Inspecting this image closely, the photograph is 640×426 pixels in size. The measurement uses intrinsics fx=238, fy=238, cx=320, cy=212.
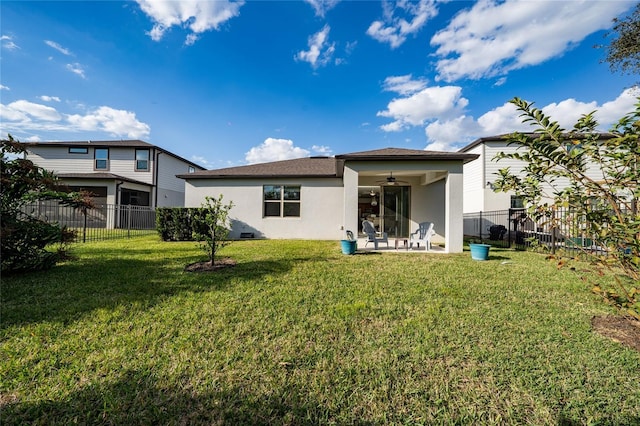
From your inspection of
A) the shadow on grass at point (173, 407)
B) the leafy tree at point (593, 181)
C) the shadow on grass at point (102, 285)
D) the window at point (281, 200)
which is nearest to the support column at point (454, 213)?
the leafy tree at point (593, 181)

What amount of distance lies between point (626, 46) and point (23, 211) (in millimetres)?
23873

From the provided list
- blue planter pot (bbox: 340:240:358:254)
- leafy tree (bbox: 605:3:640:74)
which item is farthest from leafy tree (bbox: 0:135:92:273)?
leafy tree (bbox: 605:3:640:74)

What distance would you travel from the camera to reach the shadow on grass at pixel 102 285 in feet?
11.6

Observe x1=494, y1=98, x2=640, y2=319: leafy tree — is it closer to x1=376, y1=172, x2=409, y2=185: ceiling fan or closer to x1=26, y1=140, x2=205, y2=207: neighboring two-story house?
x1=376, y1=172, x2=409, y2=185: ceiling fan

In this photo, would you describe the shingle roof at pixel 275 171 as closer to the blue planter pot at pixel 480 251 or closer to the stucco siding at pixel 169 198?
the blue planter pot at pixel 480 251

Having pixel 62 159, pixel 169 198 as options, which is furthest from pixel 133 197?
pixel 62 159

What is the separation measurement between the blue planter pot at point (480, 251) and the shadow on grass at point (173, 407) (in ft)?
23.9

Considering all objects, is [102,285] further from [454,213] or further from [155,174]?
[155,174]

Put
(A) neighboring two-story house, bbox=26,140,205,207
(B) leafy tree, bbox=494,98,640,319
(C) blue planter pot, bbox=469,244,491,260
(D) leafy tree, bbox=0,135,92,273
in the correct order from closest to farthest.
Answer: (B) leafy tree, bbox=494,98,640,319
(D) leafy tree, bbox=0,135,92,273
(C) blue planter pot, bbox=469,244,491,260
(A) neighboring two-story house, bbox=26,140,205,207

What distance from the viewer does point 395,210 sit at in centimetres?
1244

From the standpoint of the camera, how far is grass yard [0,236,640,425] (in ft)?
6.08

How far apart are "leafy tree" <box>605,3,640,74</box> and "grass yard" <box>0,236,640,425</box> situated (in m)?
15.4

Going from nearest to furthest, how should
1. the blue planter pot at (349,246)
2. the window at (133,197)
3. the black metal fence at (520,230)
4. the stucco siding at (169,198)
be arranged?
the black metal fence at (520,230) → the blue planter pot at (349,246) → the window at (133,197) → the stucco siding at (169,198)

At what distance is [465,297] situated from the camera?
4.19 m
